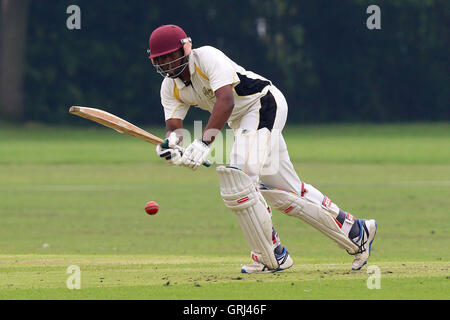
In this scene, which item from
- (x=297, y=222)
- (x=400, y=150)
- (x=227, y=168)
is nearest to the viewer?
(x=227, y=168)

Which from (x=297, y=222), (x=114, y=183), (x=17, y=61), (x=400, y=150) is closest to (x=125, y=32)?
(x=17, y=61)

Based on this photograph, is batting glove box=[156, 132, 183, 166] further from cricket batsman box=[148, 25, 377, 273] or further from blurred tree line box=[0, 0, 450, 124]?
blurred tree line box=[0, 0, 450, 124]

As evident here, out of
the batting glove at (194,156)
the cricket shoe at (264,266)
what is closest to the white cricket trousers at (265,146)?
the batting glove at (194,156)

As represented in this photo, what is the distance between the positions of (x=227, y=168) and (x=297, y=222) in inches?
239

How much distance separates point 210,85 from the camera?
6.80 m

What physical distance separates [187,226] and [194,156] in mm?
5362

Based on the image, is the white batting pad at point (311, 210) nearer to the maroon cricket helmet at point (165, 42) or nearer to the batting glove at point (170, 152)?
the batting glove at point (170, 152)

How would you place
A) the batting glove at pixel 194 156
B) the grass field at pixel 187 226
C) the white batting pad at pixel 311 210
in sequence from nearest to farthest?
the grass field at pixel 187 226 → the batting glove at pixel 194 156 → the white batting pad at pixel 311 210

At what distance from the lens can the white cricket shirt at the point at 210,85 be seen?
6730 millimetres

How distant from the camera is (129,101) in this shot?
37906 mm

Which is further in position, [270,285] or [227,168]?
[227,168]

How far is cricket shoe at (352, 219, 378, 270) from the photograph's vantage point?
7199mm

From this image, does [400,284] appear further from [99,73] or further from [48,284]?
[99,73]
